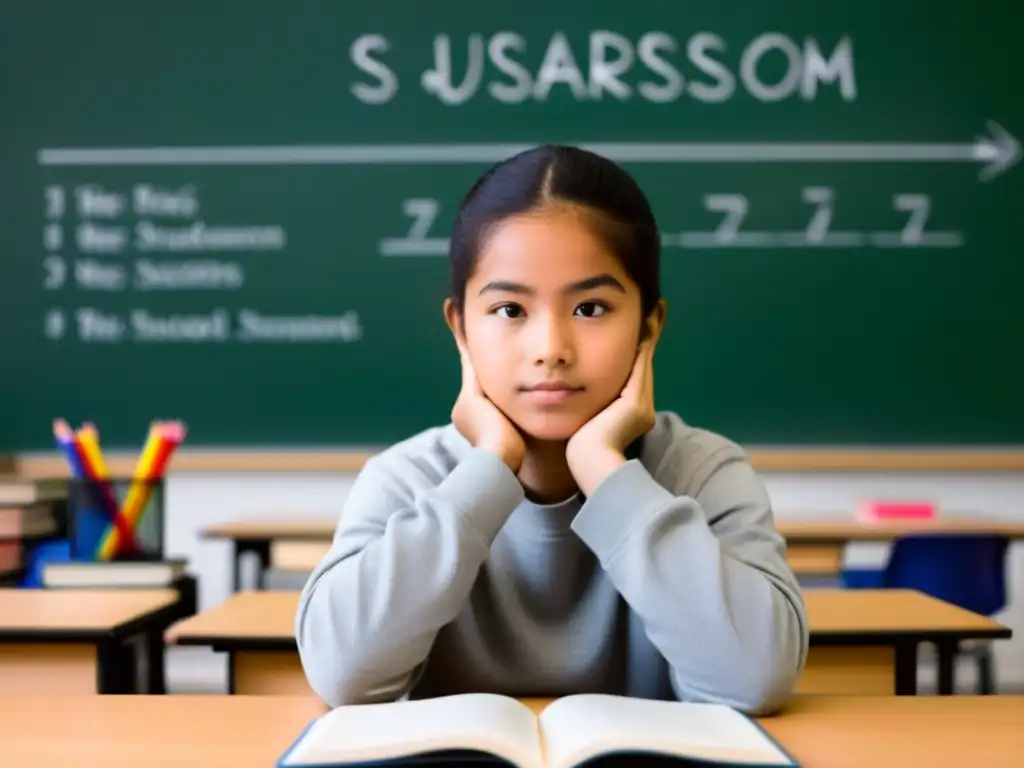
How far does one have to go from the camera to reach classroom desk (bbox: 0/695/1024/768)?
77cm

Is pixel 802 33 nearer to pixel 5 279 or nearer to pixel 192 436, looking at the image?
pixel 192 436

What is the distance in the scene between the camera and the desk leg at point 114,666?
1461mm

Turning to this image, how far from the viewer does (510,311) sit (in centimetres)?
100

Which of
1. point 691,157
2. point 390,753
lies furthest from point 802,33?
point 390,753

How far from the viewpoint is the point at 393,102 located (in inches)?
149

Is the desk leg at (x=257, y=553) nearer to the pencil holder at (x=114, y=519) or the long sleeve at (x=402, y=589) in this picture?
the pencil holder at (x=114, y=519)

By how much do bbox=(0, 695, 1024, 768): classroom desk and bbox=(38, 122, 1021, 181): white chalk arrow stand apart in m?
3.01

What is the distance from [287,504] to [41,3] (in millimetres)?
2072

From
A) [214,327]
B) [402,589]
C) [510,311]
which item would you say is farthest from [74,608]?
[214,327]

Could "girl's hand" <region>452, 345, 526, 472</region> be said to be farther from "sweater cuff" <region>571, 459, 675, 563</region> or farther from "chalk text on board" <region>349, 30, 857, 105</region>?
"chalk text on board" <region>349, 30, 857, 105</region>

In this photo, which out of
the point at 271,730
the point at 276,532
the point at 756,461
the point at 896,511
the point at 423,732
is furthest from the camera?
the point at 756,461

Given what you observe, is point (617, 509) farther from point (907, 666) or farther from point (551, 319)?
point (907, 666)

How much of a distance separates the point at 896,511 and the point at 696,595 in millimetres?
2691

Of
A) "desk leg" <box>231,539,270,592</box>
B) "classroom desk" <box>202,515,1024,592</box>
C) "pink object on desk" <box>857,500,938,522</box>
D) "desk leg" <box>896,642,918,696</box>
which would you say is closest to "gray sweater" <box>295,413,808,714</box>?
"desk leg" <box>896,642,918,696</box>
